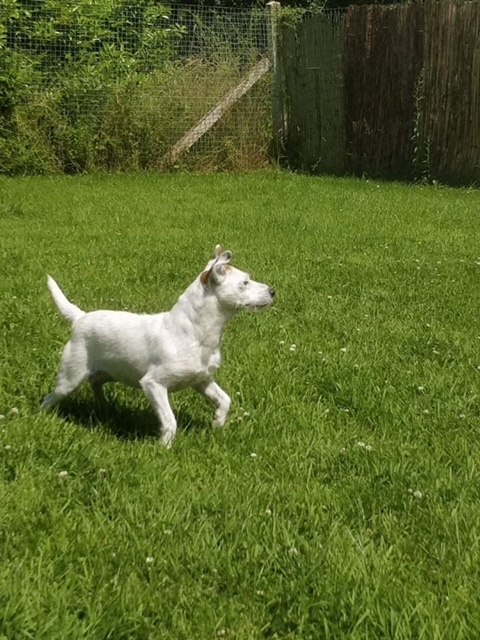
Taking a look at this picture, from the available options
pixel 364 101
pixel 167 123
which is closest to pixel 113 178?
pixel 167 123

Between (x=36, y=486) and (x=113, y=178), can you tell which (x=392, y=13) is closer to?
(x=113, y=178)

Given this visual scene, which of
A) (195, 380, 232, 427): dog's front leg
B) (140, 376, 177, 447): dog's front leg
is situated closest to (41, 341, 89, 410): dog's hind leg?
(140, 376, 177, 447): dog's front leg

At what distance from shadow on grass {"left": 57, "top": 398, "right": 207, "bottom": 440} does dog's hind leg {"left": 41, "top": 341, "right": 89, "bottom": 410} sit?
11 cm

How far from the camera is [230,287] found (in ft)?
12.0

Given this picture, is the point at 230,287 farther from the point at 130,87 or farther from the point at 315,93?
the point at 315,93

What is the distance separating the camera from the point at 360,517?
Answer: 116 inches

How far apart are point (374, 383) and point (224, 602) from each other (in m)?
2.04

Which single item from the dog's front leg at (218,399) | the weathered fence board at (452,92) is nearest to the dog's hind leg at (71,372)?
the dog's front leg at (218,399)

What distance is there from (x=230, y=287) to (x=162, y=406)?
566 millimetres

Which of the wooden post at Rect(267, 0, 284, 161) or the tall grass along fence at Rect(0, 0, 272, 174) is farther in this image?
the wooden post at Rect(267, 0, 284, 161)

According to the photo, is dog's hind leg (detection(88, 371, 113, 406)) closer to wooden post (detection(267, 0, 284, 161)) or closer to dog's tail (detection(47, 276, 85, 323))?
dog's tail (detection(47, 276, 85, 323))

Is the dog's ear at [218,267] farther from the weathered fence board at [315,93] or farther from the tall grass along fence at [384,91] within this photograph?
the weathered fence board at [315,93]

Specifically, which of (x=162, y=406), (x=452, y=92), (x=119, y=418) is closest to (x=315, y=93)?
(x=452, y=92)

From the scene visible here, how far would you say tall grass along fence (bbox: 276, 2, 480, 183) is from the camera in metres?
12.6
